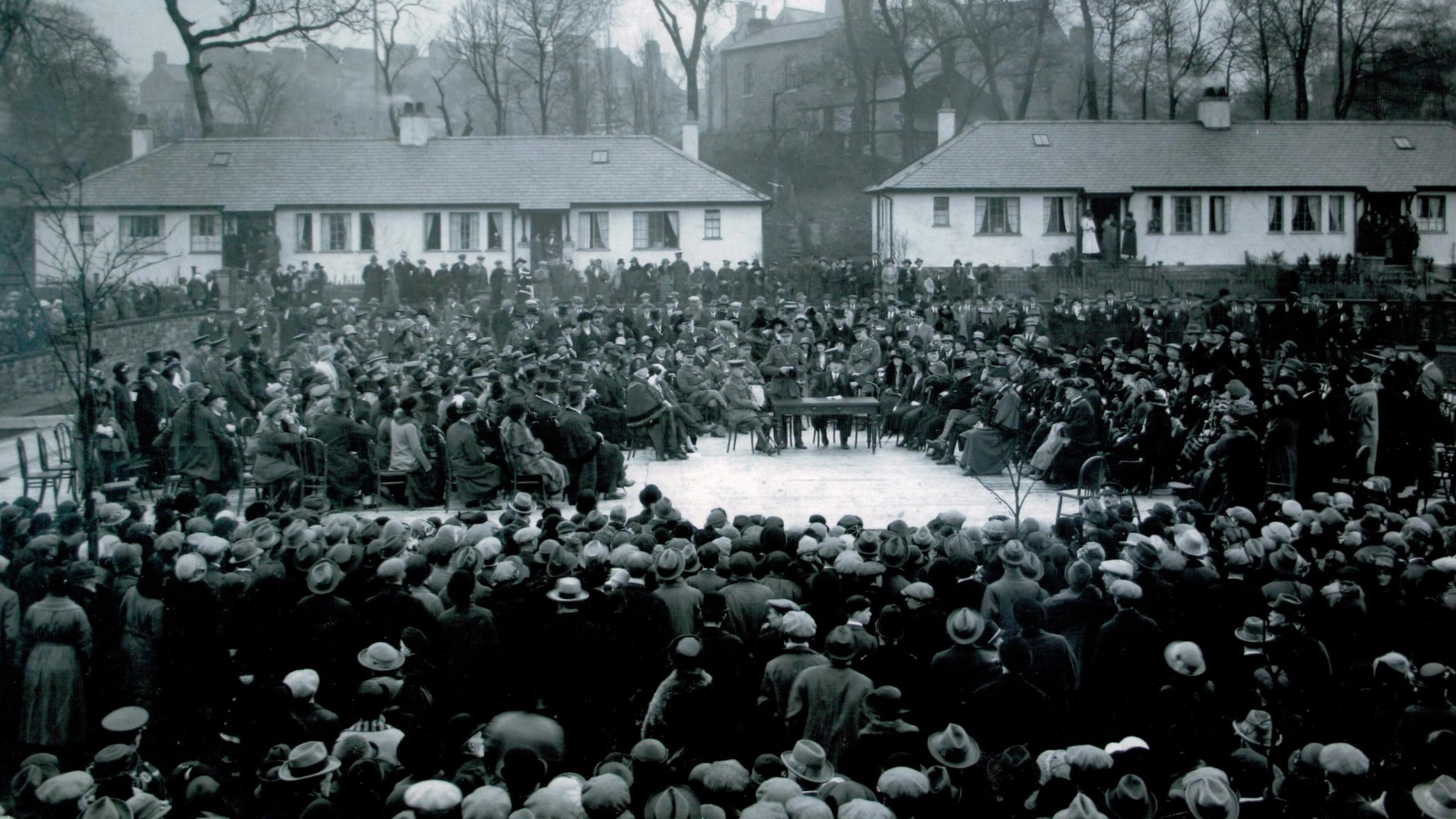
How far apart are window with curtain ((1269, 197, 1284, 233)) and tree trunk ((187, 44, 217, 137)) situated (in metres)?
35.4

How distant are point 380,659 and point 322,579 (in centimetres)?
101

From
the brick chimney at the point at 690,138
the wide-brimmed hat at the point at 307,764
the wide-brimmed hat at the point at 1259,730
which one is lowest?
the wide-brimmed hat at the point at 1259,730

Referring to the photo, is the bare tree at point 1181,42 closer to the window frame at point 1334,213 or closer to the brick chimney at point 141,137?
the window frame at point 1334,213

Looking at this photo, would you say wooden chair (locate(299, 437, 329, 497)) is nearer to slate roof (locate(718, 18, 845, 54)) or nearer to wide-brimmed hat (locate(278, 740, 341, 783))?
wide-brimmed hat (locate(278, 740, 341, 783))

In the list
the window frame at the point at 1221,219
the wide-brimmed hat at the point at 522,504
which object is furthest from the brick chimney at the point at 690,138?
the wide-brimmed hat at the point at 522,504

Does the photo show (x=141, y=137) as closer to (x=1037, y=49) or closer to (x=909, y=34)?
(x=909, y=34)

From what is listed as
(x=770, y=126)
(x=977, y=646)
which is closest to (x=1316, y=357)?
(x=977, y=646)

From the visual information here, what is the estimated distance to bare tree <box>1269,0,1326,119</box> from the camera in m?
42.7

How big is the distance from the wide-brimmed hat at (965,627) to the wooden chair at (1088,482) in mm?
6256

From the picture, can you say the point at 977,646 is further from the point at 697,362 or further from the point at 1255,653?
the point at 697,362

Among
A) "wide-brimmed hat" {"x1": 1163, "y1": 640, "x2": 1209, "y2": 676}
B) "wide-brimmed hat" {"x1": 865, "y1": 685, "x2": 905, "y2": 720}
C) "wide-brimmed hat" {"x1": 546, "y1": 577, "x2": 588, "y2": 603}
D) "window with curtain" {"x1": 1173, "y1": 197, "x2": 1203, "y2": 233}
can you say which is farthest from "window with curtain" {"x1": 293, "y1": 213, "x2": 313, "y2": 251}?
"wide-brimmed hat" {"x1": 1163, "y1": 640, "x2": 1209, "y2": 676}

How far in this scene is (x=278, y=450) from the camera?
45.9ft

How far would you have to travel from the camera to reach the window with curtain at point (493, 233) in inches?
1508

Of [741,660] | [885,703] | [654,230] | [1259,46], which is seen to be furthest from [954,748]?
[1259,46]
